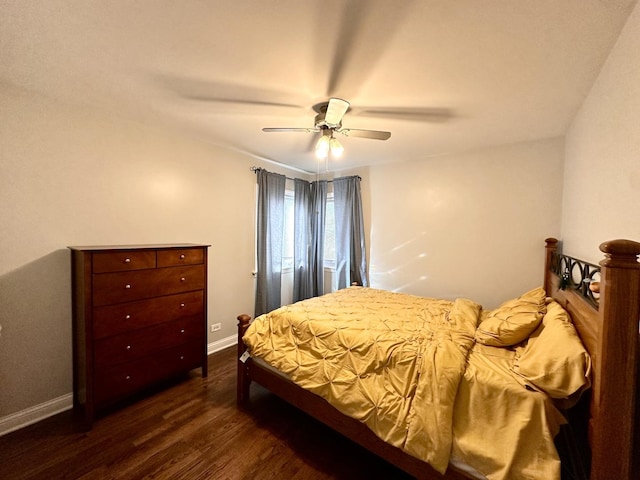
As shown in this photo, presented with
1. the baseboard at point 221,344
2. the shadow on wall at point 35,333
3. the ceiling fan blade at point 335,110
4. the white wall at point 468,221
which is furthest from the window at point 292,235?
the shadow on wall at point 35,333

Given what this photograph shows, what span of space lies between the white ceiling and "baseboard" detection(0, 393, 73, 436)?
2.47 metres

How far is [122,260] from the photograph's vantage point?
2029 millimetres

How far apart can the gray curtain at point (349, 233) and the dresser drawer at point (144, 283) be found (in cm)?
213

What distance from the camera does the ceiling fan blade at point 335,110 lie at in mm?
1778

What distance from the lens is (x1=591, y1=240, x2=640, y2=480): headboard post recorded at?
2.84ft

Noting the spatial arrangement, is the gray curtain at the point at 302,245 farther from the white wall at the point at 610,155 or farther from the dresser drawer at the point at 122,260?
the white wall at the point at 610,155

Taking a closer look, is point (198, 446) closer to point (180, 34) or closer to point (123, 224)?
point (123, 224)

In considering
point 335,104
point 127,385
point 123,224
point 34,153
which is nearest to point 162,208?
point 123,224

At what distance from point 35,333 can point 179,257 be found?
116 cm

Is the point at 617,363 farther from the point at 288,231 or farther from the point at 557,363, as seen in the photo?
the point at 288,231

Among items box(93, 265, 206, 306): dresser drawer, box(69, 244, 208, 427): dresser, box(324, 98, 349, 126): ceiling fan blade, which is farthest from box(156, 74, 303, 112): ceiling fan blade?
box(93, 265, 206, 306): dresser drawer

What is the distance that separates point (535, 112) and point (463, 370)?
224 cm

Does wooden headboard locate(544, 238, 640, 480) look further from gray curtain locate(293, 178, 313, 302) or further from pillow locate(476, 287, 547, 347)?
gray curtain locate(293, 178, 313, 302)

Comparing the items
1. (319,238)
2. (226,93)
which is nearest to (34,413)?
(226,93)
